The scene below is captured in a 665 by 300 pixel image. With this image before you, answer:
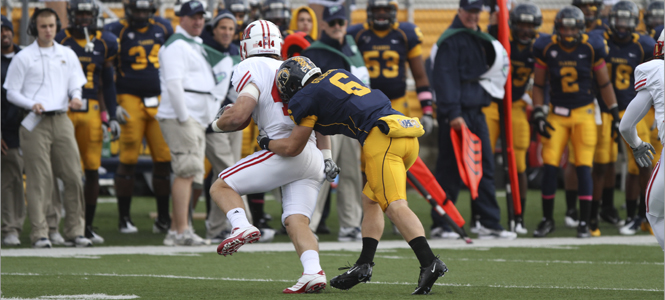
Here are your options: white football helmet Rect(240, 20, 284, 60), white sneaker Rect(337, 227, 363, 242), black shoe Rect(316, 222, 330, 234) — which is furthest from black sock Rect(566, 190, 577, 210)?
white football helmet Rect(240, 20, 284, 60)

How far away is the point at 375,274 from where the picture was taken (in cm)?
610

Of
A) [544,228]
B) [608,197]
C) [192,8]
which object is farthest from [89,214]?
[608,197]

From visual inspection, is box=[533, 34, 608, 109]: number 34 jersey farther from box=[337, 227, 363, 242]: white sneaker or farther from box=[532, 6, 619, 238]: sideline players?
box=[337, 227, 363, 242]: white sneaker

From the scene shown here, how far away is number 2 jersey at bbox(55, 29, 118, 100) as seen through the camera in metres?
8.73

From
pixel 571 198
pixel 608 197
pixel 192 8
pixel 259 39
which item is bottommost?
pixel 608 197

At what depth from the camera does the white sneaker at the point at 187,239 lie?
8.09m

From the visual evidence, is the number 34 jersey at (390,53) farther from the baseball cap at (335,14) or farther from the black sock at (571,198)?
the black sock at (571,198)

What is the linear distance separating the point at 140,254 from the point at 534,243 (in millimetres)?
3394

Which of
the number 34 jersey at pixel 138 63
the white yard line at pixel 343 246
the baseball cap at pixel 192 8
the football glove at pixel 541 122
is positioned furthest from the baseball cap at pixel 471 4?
the number 34 jersey at pixel 138 63

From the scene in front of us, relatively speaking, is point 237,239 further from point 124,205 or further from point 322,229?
point 124,205

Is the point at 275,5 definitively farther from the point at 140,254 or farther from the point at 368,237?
the point at 368,237

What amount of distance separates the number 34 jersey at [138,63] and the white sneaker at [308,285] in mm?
4526

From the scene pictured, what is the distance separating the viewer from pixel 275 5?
990 cm

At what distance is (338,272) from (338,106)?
1549 millimetres
